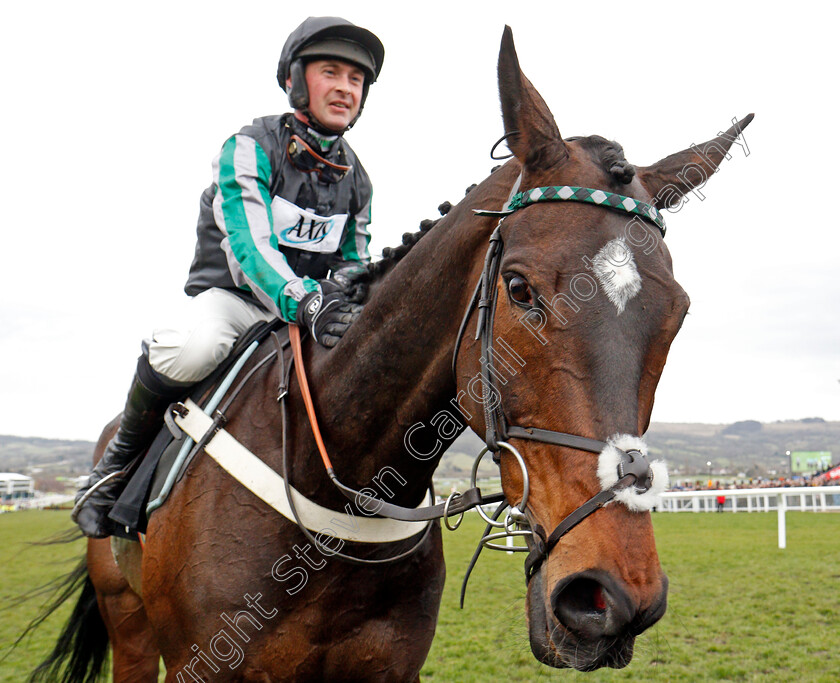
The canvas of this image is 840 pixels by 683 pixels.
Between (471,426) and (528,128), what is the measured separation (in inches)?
40.0

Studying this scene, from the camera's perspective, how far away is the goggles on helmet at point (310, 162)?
3.40 m

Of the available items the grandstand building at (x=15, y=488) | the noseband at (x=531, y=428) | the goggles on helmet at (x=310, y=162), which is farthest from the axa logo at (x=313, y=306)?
the grandstand building at (x=15, y=488)

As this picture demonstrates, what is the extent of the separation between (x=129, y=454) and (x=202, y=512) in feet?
3.29

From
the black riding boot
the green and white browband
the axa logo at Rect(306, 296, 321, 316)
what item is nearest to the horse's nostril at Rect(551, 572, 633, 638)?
the green and white browband

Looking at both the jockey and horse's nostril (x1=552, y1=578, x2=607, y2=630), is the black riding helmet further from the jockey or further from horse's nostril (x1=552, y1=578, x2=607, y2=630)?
horse's nostril (x1=552, y1=578, x2=607, y2=630)

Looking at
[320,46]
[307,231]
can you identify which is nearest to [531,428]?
[307,231]

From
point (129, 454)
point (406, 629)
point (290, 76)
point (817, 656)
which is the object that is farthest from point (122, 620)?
point (817, 656)

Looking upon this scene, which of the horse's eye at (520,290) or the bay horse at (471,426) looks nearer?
the bay horse at (471,426)

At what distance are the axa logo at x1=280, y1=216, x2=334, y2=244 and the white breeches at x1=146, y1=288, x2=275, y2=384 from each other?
0.54 metres

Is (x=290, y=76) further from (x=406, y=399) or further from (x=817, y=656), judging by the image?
(x=817, y=656)

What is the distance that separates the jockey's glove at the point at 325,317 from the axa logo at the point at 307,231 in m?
0.79

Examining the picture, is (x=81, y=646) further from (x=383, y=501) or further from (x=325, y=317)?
(x=325, y=317)

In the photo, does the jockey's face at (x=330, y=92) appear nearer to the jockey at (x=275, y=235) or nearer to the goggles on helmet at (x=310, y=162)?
the jockey at (x=275, y=235)

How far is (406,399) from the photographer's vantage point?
2506 mm
